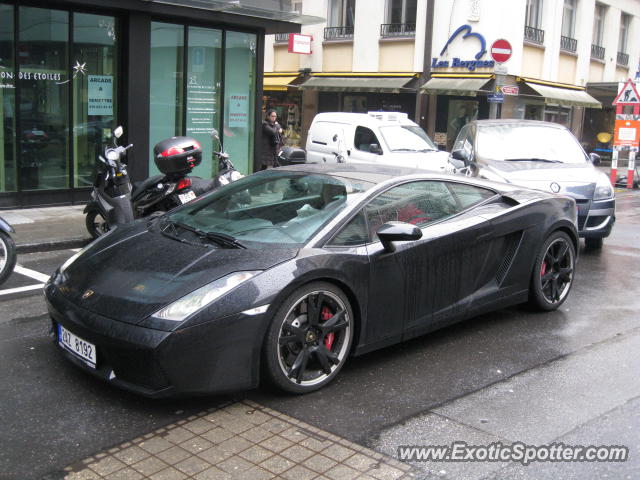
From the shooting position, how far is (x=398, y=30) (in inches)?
976

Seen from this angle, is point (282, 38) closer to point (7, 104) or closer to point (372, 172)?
point (7, 104)

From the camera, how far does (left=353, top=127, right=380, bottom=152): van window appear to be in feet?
45.5

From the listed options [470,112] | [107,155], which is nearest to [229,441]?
[107,155]

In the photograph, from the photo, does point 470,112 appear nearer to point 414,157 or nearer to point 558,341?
point 414,157

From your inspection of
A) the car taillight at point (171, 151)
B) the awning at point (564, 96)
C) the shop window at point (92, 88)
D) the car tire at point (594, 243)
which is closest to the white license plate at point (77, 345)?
the car taillight at point (171, 151)

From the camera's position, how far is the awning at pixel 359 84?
23.9 metres

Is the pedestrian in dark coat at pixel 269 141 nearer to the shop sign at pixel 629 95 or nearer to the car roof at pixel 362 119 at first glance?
the car roof at pixel 362 119

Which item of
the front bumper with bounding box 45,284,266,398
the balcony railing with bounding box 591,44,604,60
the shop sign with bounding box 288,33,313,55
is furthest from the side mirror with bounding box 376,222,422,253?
the balcony railing with bounding box 591,44,604,60

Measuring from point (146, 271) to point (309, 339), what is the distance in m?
1.05

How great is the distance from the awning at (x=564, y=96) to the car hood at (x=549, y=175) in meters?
14.0

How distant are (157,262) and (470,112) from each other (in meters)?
20.5

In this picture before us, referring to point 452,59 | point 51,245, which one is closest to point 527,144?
point 51,245

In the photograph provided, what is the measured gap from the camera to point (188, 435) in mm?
3791

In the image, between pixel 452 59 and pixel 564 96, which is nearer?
pixel 452 59
